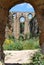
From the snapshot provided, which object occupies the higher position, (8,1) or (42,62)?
(8,1)

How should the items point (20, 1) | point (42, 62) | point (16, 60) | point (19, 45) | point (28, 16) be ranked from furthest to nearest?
point (28, 16) → point (19, 45) → point (16, 60) → point (20, 1) → point (42, 62)

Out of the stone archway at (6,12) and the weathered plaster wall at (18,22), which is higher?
the stone archway at (6,12)

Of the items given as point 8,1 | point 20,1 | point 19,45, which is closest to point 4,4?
point 8,1

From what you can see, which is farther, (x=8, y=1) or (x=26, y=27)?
(x=26, y=27)

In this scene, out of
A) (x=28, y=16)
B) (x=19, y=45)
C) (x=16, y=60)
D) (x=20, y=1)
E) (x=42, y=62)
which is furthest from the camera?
(x=28, y=16)

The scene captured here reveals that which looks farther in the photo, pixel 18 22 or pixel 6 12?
pixel 18 22

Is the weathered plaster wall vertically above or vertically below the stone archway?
below

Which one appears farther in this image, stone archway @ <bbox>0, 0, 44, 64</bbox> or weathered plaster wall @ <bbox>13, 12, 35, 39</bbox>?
weathered plaster wall @ <bbox>13, 12, 35, 39</bbox>

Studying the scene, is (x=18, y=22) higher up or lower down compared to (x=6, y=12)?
lower down

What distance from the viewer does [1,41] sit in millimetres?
8688

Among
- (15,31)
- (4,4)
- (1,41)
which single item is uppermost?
(4,4)

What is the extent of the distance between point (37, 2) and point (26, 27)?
21.2 m

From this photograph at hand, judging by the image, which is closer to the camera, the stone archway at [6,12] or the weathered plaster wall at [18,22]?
the stone archway at [6,12]

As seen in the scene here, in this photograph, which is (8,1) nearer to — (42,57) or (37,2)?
(37,2)
